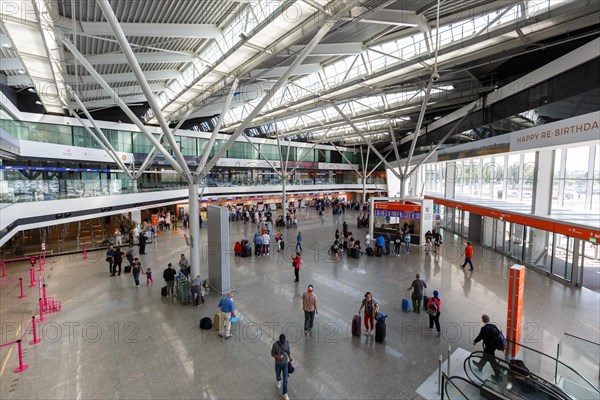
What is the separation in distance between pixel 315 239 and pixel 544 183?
12.8m

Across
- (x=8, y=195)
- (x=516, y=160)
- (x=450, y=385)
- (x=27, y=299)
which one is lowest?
(x=27, y=299)

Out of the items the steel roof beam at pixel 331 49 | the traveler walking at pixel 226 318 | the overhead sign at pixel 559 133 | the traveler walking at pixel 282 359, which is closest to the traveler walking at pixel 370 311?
the traveler walking at pixel 282 359

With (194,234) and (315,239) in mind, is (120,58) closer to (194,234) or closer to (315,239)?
(194,234)

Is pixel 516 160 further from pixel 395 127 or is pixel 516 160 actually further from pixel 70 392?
pixel 70 392

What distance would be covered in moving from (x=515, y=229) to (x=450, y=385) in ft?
46.3

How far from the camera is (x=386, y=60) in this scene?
49.0 ft

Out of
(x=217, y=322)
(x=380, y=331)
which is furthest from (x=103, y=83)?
(x=380, y=331)

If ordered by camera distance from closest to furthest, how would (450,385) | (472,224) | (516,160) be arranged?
(450,385) < (516,160) < (472,224)

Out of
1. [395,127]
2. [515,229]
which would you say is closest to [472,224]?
[515,229]

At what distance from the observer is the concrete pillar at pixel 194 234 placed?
1065 centimetres

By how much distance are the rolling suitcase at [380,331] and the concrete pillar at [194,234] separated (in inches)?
270

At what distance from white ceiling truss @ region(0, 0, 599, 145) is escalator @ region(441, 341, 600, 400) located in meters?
9.73

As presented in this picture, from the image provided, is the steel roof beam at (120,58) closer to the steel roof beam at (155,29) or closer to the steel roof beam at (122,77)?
the steel roof beam at (155,29)

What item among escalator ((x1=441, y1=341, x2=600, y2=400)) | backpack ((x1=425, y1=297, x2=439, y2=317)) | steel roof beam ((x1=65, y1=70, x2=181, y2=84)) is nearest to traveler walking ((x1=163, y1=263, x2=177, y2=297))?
backpack ((x1=425, y1=297, x2=439, y2=317))
